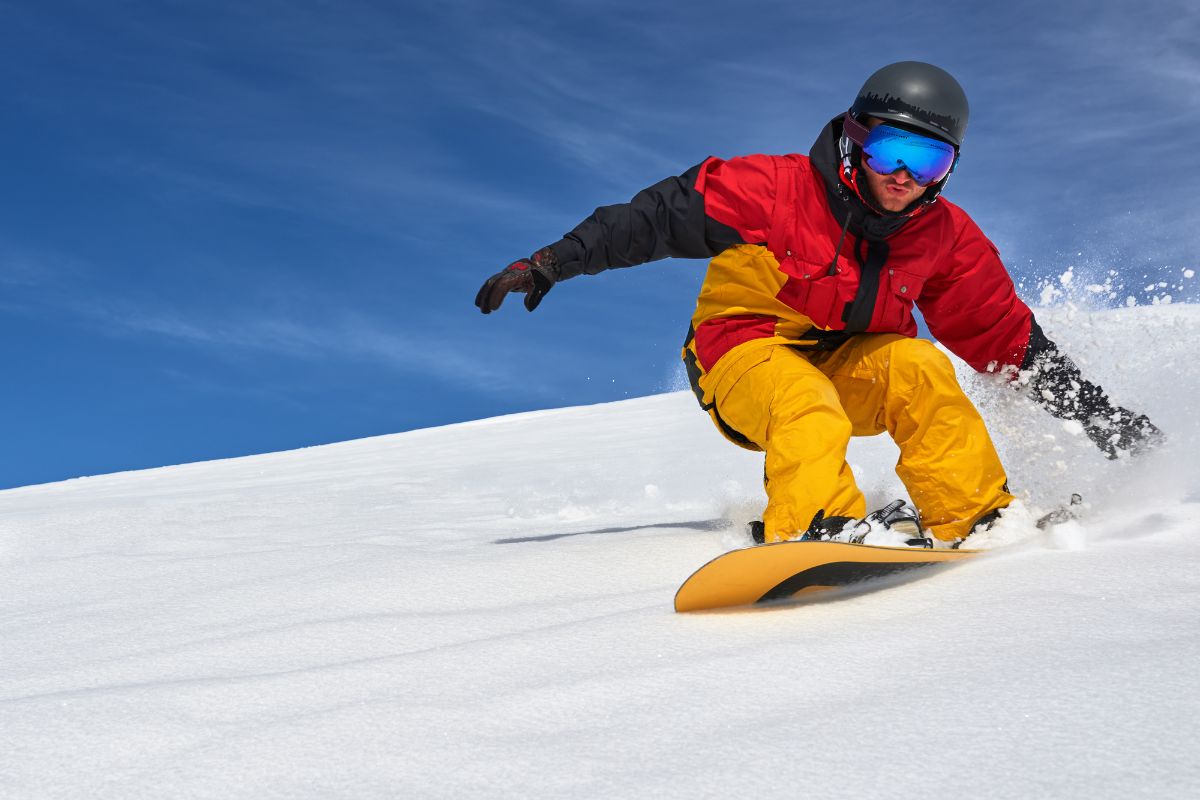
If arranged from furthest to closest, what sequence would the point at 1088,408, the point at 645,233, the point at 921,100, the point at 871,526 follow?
the point at 1088,408 → the point at 645,233 → the point at 921,100 → the point at 871,526

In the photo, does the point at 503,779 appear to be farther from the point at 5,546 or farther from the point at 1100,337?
the point at 5,546

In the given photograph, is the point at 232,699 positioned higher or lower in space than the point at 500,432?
lower

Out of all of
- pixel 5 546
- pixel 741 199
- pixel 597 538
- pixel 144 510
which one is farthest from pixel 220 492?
pixel 741 199

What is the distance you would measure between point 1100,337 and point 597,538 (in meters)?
2.20

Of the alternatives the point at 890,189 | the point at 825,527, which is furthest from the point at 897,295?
the point at 825,527

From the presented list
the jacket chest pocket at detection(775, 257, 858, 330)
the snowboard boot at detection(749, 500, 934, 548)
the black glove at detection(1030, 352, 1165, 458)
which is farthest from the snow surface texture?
Result: the jacket chest pocket at detection(775, 257, 858, 330)

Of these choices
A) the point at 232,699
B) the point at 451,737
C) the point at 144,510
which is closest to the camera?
the point at 451,737

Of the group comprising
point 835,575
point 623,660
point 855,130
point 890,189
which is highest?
point 855,130

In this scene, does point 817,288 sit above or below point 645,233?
below

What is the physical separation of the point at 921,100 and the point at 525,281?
1.35 metres

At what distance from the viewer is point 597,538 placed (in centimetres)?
350

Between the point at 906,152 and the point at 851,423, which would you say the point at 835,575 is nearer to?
the point at 851,423

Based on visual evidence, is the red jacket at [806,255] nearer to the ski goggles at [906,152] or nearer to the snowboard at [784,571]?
the ski goggles at [906,152]

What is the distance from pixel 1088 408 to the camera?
345 cm
